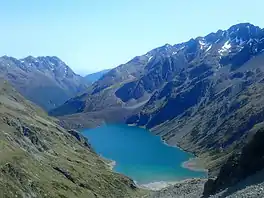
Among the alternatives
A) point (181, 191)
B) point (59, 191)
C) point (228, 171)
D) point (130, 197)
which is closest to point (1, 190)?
point (59, 191)

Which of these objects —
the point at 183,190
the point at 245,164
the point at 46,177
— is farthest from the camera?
the point at 46,177

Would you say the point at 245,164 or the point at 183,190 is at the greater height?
the point at 183,190

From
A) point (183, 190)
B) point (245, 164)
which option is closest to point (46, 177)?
point (183, 190)

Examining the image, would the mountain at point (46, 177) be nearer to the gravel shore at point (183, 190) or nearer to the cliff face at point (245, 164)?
the gravel shore at point (183, 190)

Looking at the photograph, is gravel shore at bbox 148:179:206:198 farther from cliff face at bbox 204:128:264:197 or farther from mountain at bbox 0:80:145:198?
mountain at bbox 0:80:145:198

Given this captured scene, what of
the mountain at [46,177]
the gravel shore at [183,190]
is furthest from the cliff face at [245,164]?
the mountain at [46,177]

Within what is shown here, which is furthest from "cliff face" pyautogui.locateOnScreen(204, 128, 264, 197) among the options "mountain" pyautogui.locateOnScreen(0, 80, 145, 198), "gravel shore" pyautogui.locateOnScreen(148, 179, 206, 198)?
"mountain" pyautogui.locateOnScreen(0, 80, 145, 198)

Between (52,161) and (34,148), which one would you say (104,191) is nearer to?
(52,161)

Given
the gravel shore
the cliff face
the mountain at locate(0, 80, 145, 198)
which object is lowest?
the cliff face

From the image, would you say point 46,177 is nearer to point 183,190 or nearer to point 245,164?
point 183,190

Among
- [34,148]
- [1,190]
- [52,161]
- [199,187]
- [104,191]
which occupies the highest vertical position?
[34,148]

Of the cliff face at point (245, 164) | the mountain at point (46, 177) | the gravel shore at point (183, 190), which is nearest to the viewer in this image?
the cliff face at point (245, 164)
